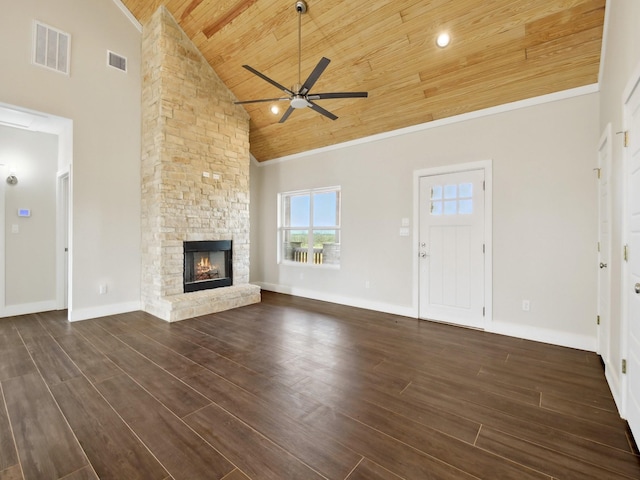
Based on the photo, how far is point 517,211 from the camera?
11.9 feet

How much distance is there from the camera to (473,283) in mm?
3951

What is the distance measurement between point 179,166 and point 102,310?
2.42 metres

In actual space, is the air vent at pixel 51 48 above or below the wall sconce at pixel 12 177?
above

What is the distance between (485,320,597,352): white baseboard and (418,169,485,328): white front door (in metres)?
0.23

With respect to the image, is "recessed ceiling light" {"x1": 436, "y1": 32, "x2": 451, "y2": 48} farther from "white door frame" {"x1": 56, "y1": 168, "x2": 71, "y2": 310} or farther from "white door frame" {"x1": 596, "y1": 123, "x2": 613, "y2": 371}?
"white door frame" {"x1": 56, "y1": 168, "x2": 71, "y2": 310}

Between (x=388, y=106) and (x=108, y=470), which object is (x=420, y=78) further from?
(x=108, y=470)

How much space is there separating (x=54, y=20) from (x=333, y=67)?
375 cm

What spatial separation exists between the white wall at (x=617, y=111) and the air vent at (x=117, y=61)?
581 cm

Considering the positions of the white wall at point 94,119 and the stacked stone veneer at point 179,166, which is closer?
the white wall at point 94,119

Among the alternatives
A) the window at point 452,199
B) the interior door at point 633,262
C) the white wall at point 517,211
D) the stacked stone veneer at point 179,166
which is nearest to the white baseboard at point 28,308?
the stacked stone veneer at point 179,166

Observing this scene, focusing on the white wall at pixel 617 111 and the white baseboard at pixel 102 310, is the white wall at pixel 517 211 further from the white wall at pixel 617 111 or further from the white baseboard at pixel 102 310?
the white baseboard at pixel 102 310

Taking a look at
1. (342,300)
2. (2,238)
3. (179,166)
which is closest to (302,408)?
(342,300)

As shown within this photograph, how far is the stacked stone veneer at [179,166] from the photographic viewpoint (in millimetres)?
4426

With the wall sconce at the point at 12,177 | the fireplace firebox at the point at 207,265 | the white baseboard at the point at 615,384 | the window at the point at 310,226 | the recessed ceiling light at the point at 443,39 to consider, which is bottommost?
the white baseboard at the point at 615,384
